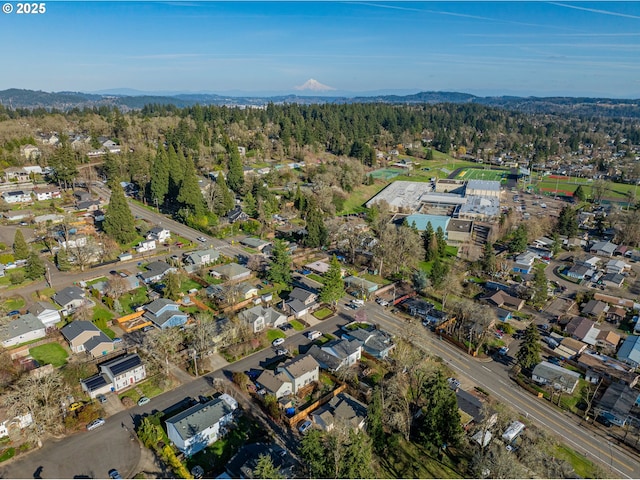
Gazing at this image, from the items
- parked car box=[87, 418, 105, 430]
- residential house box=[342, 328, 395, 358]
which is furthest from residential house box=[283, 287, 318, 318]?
parked car box=[87, 418, 105, 430]

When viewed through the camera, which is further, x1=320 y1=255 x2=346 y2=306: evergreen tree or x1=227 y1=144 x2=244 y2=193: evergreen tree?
x1=227 y1=144 x2=244 y2=193: evergreen tree

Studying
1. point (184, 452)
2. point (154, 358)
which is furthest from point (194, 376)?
point (184, 452)

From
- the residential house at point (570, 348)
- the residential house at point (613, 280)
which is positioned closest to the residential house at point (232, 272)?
the residential house at point (570, 348)

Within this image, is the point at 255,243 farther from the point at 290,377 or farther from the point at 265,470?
the point at 265,470

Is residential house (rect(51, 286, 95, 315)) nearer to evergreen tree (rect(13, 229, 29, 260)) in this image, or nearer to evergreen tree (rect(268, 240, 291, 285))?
evergreen tree (rect(13, 229, 29, 260))

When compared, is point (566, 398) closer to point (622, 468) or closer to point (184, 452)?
point (622, 468)

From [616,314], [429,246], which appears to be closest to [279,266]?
[429,246]
